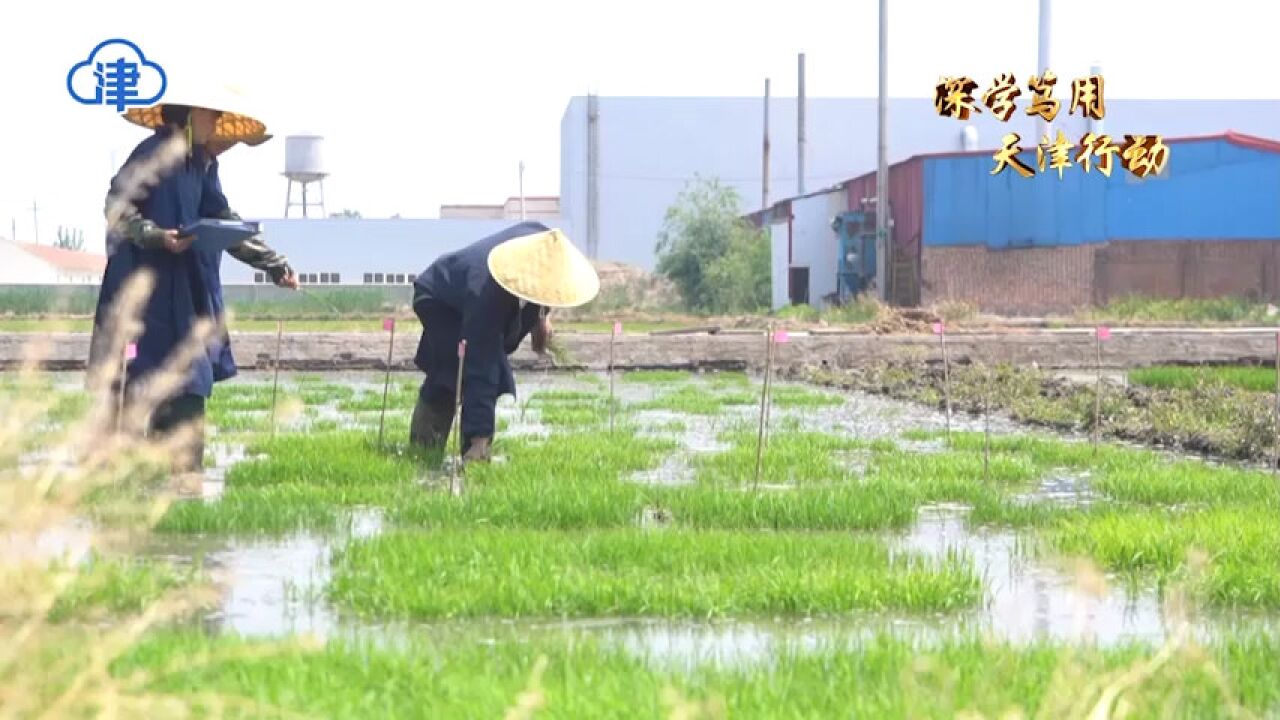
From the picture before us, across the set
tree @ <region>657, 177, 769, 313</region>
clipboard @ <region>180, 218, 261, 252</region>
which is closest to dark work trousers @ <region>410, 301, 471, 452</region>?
clipboard @ <region>180, 218, 261, 252</region>

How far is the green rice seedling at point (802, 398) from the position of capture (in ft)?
46.6

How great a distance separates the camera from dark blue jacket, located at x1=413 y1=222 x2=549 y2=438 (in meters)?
8.33

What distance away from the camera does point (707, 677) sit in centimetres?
384

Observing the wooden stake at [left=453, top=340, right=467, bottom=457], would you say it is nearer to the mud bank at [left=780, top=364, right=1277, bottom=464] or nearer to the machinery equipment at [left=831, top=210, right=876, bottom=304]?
the mud bank at [left=780, top=364, right=1277, bottom=464]

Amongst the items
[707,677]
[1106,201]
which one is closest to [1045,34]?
[1106,201]

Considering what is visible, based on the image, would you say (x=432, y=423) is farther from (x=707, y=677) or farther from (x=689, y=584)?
(x=707, y=677)

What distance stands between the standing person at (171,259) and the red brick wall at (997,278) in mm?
31767

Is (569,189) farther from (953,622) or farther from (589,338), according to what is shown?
(953,622)

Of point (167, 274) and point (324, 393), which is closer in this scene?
point (167, 274)

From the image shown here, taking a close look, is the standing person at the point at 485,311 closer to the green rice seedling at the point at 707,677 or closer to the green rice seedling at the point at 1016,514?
the green rice seedling at the point at 1016,514

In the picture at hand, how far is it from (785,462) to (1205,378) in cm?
826

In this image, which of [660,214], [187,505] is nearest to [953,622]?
[187,505]

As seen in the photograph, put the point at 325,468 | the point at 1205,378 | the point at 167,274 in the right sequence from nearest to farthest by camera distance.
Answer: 1. the point at 167,274
2. the point at 325,468
3. the point at 1205,378

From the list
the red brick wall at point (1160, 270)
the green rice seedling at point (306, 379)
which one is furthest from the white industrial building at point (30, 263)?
the green rice seedling at point (306, 379)
